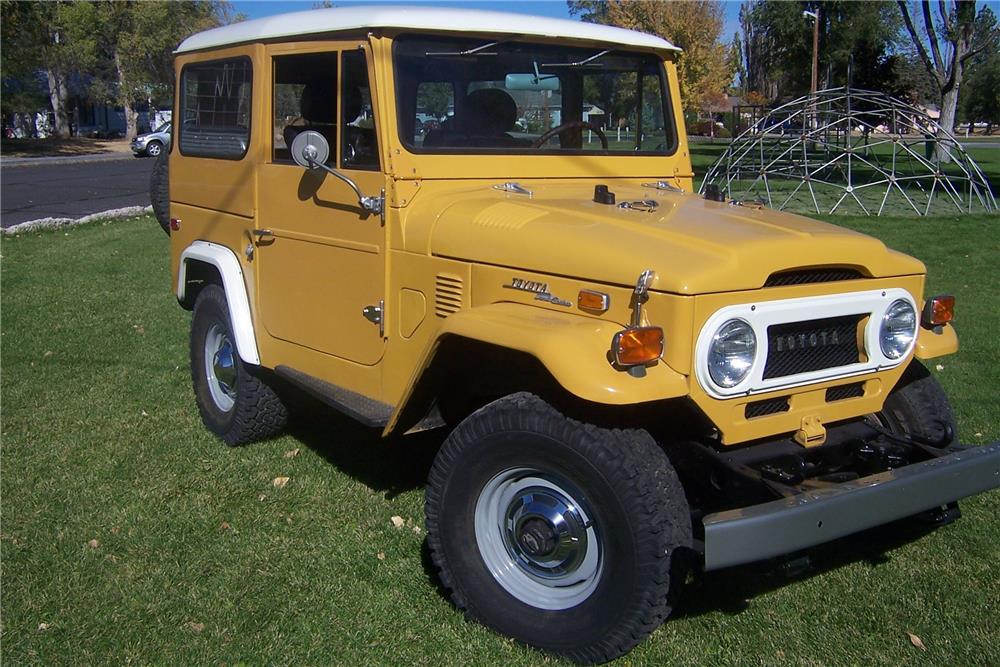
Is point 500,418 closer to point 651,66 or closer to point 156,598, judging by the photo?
point 156,598

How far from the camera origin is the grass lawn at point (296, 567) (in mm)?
3578

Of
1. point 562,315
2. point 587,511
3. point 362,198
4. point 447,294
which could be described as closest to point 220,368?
point 362,198

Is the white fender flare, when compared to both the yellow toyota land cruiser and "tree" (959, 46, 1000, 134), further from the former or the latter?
"tree" (959, 46, 1000, 134)

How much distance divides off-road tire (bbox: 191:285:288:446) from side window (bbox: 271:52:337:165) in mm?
1164

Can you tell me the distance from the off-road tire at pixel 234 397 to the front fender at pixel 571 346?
2.20m

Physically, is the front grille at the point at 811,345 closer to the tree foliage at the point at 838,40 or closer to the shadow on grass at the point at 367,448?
the shadow on grass at the point at 367,448

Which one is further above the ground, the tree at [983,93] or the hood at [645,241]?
the tree at [983,93]

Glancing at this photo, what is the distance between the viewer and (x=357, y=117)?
4.26m

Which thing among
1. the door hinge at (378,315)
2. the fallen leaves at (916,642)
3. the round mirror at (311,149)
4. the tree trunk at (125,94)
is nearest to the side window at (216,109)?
the round mirror at (311,149)

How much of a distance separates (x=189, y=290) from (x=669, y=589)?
398cm

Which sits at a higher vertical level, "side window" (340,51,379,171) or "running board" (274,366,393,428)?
"side window" (340,51,379,171)

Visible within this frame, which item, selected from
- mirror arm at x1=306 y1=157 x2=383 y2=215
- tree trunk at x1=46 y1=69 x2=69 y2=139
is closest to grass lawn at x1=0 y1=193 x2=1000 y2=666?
mirror arm at x1=306 y1=157 x2=383 y2=215

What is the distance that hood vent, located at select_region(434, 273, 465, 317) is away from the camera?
3875 mm

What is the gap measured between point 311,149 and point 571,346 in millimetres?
1643
